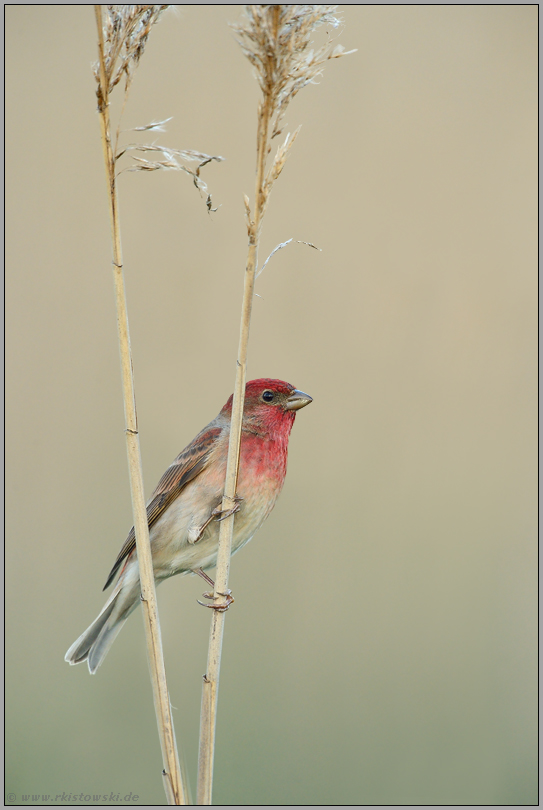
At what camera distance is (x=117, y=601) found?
9.50 feet

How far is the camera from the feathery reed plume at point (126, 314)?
158 cm

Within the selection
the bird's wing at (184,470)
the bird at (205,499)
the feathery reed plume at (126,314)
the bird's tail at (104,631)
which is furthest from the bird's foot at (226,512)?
the bird's tail at (104,631)

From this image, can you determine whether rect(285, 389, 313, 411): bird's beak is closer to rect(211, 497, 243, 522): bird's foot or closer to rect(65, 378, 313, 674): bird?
rect(65, 378, 313, 674): bird

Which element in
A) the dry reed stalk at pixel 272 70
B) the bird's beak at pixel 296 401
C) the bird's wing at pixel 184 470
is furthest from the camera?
the bird's wing at pixel 184 470

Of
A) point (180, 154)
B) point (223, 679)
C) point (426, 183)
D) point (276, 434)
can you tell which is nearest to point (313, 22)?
point (180, 154)

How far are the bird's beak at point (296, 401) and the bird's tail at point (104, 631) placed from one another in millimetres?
1077

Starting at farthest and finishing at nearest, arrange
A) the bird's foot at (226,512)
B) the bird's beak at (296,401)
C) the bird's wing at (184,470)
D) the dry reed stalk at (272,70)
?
1. the bird's wing at (184,470)
2. the bird's beak at (296,401)
3. the bird's foot at (226,512)
4. the dry reed stalk at (272,70)

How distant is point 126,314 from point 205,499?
1.13 meters

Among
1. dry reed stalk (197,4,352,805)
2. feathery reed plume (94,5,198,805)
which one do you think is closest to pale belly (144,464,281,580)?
feathery reed plume (94,5,198,805)

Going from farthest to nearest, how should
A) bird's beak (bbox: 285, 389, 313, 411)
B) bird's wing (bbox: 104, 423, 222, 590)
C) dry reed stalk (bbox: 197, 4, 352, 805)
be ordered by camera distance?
bird's wing (bbox: 104, 423, 222, 590), bird's beak (bbox: 285, 389, 313, 411), dry reed stalk (bbox: 197, 4, 352, 805)

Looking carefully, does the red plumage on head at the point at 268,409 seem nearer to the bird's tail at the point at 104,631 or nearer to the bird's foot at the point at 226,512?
the bird's foot at the point at 226,512

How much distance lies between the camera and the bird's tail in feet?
9.20

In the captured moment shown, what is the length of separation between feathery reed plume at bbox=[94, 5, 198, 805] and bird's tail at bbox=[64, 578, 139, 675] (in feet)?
3.75

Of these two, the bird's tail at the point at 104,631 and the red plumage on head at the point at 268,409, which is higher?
the red plumage on head at the point at 268,409
